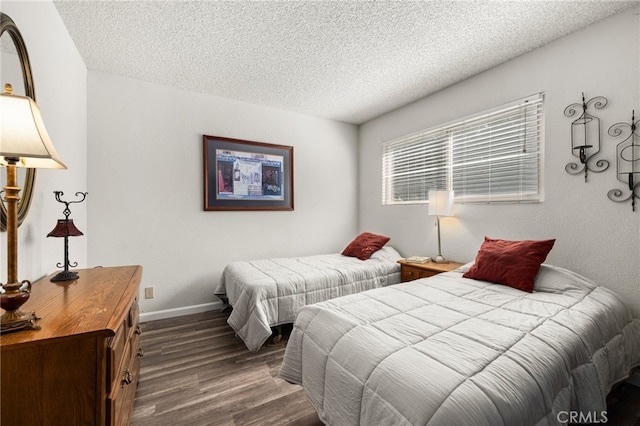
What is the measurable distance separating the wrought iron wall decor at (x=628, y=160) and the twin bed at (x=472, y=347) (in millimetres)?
565

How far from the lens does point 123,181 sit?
284cm

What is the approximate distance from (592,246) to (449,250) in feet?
3.94

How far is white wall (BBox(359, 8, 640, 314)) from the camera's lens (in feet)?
6.32

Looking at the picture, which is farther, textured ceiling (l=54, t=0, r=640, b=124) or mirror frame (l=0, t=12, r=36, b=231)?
Result: textured ceiling (l=54, t=0, r=640, b=124)

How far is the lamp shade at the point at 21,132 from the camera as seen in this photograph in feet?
2.68

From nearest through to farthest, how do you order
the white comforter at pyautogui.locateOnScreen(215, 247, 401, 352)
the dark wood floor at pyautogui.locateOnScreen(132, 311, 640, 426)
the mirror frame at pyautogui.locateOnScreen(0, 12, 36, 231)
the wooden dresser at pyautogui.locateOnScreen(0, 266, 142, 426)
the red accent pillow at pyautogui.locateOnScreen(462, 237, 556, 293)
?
the wooden dresser at pyautogui.locateOnScreen(0, 266, 142, 426), the mirror frame at pyautogui.locateOnScreen(0, 12, 36, 231), the dark wood floor at pyautogui.locateOnScreen(132, 311, 640, 426), the red accent pillow at pyautogui.locateOnScreen(462, 237, 556, 293), the white comforter at pyautogui.locateOnScreen(215, 247, 401, 352)

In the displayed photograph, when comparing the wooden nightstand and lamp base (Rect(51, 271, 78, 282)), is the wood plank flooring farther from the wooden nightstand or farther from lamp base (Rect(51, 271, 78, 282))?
the wooden nightstand

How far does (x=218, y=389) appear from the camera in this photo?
1.85m

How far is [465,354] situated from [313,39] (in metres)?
2.43

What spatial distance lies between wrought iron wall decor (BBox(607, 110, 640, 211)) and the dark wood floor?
1.33 m

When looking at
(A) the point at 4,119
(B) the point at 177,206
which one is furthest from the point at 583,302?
(B) the point at 177,206

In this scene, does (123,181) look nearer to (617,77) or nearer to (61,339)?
(61,339)

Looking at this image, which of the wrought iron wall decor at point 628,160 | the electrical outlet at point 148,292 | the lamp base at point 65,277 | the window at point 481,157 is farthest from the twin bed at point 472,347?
the electrical outlet at point 148,292

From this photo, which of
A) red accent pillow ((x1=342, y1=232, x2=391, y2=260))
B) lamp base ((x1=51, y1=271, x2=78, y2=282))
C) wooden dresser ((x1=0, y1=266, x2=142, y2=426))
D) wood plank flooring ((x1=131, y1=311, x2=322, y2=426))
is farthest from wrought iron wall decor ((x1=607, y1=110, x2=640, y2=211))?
lamp base ((x1=51, y1=271, x2=78, y2=282))
